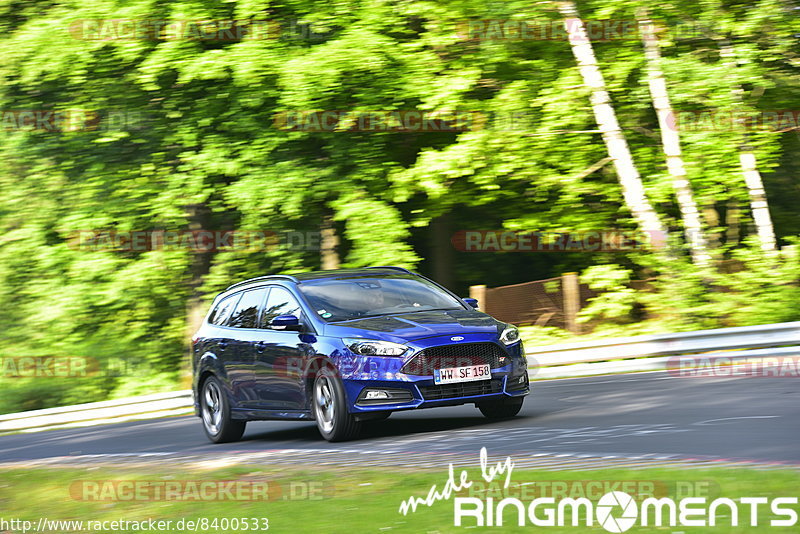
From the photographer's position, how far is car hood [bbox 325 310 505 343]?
1070 cm

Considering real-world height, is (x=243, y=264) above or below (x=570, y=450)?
below

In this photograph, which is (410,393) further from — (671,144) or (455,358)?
(671,144)

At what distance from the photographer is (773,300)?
1902 centimetres

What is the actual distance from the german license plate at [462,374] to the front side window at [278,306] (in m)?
1.75

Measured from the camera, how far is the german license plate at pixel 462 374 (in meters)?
10.6

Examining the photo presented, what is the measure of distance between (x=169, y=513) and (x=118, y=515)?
1.34ft

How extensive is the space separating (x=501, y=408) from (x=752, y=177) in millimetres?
12810

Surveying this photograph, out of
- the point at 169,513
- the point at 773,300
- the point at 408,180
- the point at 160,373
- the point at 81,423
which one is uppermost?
the point at 169,513

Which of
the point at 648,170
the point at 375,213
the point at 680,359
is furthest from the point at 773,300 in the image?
the point at 375,213

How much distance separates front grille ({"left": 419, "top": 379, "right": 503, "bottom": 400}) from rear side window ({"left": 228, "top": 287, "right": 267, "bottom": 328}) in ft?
8.63

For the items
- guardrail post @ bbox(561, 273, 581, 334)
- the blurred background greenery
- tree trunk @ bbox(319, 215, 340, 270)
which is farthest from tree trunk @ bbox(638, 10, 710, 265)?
tree trunk @ bbox(319, 215, 340, 270)

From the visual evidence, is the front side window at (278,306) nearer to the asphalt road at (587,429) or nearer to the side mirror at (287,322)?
the side mirror at (287,322)

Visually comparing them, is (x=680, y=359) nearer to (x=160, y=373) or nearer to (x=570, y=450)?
(x=570, y=450)

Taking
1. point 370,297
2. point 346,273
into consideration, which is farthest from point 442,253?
point 370,297
